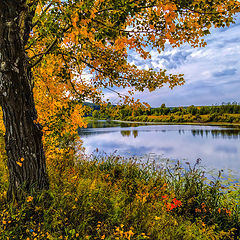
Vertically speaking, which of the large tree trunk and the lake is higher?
the large tree trunk

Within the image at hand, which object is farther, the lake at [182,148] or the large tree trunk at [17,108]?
the lake at [182,148]

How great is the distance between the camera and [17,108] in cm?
312

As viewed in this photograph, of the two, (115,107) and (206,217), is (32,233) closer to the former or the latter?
(115,107)

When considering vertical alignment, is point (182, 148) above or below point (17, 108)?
below

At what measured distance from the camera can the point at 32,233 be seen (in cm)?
252

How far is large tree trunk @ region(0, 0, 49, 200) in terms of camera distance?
3018mm

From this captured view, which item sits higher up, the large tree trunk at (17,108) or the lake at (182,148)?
the large tree trunk at (17,108)

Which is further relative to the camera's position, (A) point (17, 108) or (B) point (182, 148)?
(B) point (182, 148)

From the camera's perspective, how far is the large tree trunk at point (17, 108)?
9.90 ft

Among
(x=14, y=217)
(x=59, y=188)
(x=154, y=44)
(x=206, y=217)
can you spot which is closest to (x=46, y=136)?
(x=59, y=188)

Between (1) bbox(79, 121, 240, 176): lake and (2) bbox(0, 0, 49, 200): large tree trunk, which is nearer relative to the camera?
(2) bbox(0, 0, 49, 200): large tree trunk

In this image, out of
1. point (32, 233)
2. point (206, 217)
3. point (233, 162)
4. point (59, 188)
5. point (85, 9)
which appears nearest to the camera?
point (85, 9)

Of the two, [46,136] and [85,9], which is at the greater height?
[85,9]

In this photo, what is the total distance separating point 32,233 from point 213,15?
4492mm
